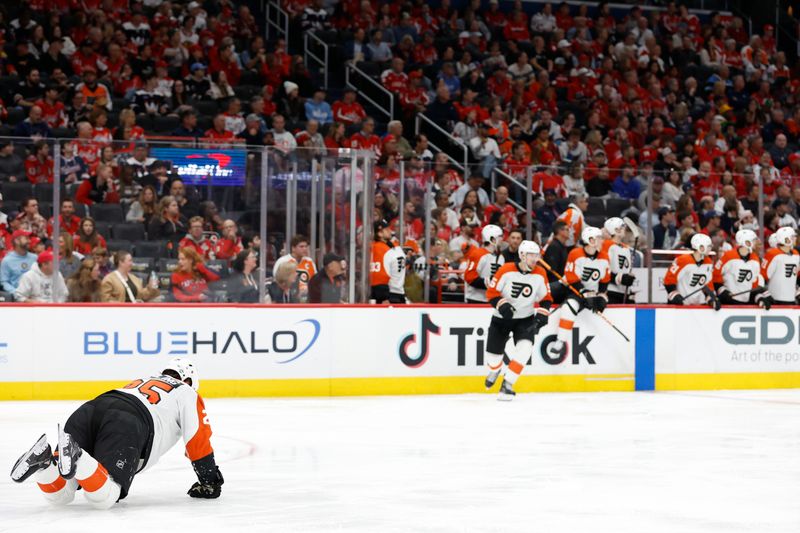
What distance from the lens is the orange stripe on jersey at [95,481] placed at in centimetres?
581

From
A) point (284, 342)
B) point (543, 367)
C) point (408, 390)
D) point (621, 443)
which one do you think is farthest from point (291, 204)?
point (621, 443)

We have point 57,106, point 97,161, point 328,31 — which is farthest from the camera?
point 328,31

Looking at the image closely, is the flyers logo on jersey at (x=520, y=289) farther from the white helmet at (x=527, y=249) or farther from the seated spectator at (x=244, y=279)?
the seated spectator at (x=244, y=279)

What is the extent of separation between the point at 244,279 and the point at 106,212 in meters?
1.41

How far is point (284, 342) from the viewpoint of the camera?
1219 centimetres

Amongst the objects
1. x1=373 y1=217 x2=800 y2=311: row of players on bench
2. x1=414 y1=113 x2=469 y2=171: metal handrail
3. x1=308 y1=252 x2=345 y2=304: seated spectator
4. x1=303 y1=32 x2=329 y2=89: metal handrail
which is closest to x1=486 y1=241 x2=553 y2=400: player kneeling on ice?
x1=373 y1=217 x2=800 y2=311: row of players on bench

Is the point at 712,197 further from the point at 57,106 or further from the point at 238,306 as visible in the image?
the point at 57,106

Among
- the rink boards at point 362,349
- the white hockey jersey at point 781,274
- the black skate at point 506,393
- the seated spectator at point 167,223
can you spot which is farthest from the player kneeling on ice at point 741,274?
the seated spectator at point 167,223

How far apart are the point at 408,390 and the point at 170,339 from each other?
2333mm

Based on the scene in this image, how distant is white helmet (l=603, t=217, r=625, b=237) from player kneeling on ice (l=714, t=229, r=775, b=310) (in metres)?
1.40

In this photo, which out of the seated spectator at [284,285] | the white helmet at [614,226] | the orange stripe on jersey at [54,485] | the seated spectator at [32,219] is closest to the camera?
the orange stripe on jersey at [54,485]

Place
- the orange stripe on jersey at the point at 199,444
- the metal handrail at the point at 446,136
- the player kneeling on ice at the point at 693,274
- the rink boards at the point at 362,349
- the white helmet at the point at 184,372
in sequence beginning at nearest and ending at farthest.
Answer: the orange stripe on jersey at the point at 199,444 → the white helmet at the point at 184,372 → the rink boards at the point at 362,349 → the player kneeling on ice at the point at 693,274 → the metal handrail at the point at 446,136

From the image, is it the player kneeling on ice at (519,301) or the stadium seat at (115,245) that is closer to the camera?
the stadium seat at (115,245)

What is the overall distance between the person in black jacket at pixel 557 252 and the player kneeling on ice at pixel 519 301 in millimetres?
971
